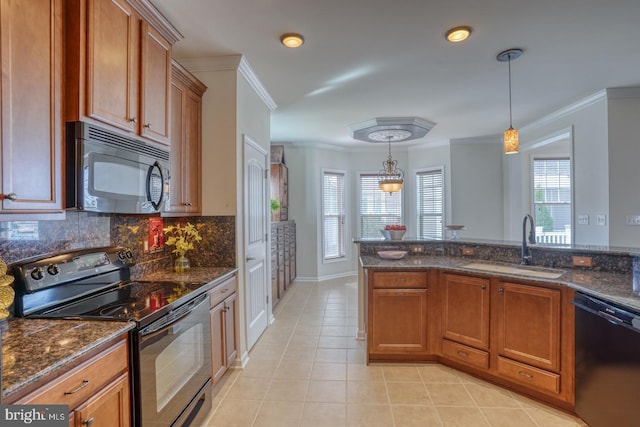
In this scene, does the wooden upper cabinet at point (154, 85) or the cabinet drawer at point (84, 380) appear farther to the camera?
the wooden upper cabinet at point (154, 85)

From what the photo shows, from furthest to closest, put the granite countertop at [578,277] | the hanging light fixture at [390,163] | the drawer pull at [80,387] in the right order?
1. the hanging light fixture at [390,163]
2. the granite countertop at [578,277]
3. the drawer pull at [80,387]

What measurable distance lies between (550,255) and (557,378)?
3.24 feet

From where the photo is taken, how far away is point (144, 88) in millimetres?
1936

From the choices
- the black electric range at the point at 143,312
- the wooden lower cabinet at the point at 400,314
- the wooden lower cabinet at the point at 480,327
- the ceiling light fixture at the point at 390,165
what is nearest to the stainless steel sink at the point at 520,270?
the wooden lower cabinet at the point at 480,327

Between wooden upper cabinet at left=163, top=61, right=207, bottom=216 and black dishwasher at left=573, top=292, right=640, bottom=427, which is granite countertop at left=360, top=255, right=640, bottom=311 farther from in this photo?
wooden upper cabinet at left=163, top=61, right=207, bottom=216

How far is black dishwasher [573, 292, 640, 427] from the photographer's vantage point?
5.43ft

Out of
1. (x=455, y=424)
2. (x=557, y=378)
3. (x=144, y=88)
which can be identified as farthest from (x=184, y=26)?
(x=557, y=378)

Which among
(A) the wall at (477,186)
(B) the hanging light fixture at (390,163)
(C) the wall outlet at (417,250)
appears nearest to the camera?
(C) the wall outlet at (417,250)

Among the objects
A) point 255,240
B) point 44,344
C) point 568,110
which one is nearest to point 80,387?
point 44,344

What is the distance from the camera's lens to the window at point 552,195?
5.61 meters

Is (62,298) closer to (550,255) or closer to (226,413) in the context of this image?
(226,413)

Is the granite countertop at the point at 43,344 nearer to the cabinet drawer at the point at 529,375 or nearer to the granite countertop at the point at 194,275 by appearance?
the granite countertop at the point at 194,275

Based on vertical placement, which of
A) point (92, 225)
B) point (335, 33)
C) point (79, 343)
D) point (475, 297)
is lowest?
point (475, 297)

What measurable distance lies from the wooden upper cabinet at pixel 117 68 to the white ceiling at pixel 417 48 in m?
0.37
